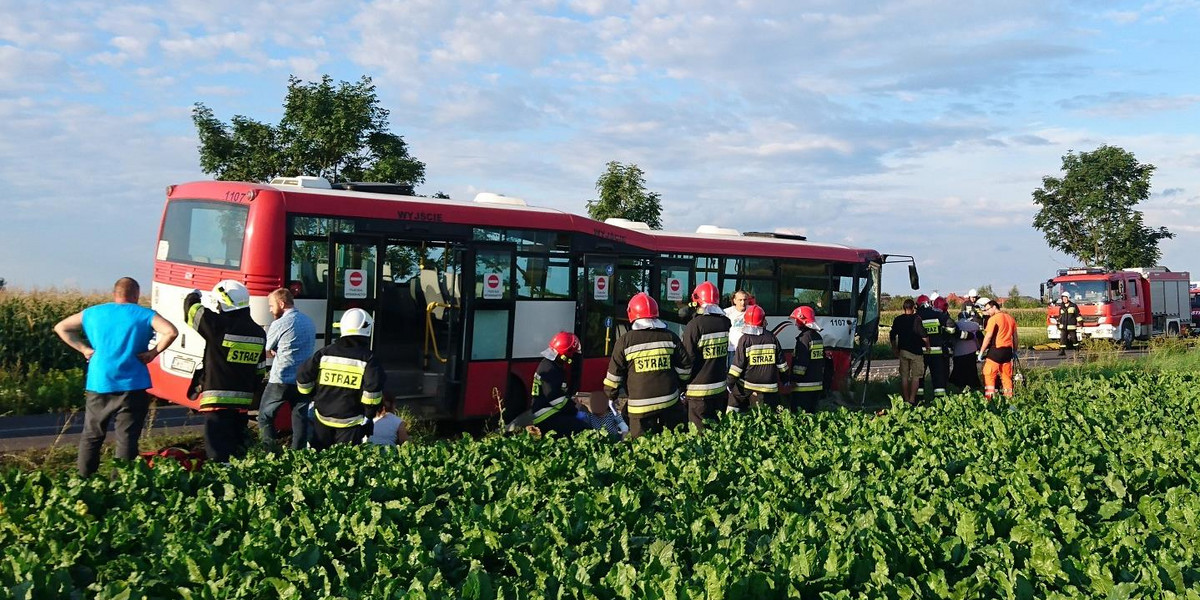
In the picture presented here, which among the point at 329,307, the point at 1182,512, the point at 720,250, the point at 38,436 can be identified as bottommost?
the point at 38,436

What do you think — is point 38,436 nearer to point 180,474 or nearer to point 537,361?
point 537,361

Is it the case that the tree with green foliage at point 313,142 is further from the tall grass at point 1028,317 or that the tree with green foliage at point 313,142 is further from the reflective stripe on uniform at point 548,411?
the tall grass at point 1028,317

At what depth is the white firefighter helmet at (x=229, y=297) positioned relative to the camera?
8.36 m

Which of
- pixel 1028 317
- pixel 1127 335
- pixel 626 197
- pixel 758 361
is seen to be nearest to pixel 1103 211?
pixel 1028 317

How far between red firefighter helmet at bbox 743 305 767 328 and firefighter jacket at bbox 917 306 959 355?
5512 millimetres

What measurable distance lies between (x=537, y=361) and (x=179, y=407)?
231 inches

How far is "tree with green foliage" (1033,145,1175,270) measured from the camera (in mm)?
48375

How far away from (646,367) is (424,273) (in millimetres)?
4542

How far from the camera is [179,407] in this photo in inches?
581

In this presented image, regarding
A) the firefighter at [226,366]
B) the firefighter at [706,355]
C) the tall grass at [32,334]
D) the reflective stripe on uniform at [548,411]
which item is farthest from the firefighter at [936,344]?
the tall grass at [32,334]

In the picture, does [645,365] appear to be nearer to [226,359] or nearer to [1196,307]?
[226,359]

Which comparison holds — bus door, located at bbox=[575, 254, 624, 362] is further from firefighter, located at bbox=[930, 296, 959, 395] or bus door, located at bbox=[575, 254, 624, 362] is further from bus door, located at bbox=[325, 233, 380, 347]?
firefighter, located at bbox=[930, 296, 959, 395]

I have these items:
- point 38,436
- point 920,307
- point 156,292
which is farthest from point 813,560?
point 920,307

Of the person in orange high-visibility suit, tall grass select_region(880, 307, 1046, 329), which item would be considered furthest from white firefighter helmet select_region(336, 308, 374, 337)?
tall grass select_region(880, 307, 1046, 329)
